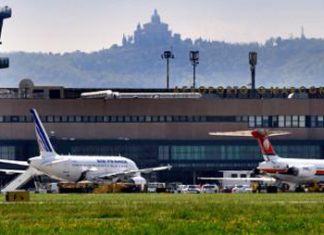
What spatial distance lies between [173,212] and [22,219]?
29.0 ft

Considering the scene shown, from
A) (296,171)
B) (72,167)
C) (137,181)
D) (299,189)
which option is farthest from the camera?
(72,167)

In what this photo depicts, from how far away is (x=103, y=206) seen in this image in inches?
3302

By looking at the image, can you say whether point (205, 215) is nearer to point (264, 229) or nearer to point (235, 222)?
point (235, 222)

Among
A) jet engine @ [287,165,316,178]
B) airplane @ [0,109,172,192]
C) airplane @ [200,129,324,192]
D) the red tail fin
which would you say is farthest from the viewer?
airplane @ [0,109,172,192]

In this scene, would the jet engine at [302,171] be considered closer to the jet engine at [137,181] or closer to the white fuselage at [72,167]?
the jet engine at [137,181]

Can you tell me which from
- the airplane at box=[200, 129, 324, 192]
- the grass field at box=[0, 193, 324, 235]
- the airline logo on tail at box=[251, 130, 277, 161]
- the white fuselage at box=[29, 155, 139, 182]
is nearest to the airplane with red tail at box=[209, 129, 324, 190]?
the airplane at box=[200, 129, 324, 192]

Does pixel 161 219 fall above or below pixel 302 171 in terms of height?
below

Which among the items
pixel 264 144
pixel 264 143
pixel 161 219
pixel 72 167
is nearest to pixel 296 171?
pixel 264 144

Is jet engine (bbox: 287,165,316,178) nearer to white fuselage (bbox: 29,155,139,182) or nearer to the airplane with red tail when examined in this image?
the airplane with red tail

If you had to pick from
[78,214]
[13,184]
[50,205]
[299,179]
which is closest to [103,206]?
[50,205]

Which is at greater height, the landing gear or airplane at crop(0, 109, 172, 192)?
airplane at crop(0, 109, 172, 192)

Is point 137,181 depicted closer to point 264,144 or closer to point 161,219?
point 264,144

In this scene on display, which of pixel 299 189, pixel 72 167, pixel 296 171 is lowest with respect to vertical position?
pixel 299 189

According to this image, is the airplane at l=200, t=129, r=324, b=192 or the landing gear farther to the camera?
the airplane at l=200, t=129, r=324, b=192
